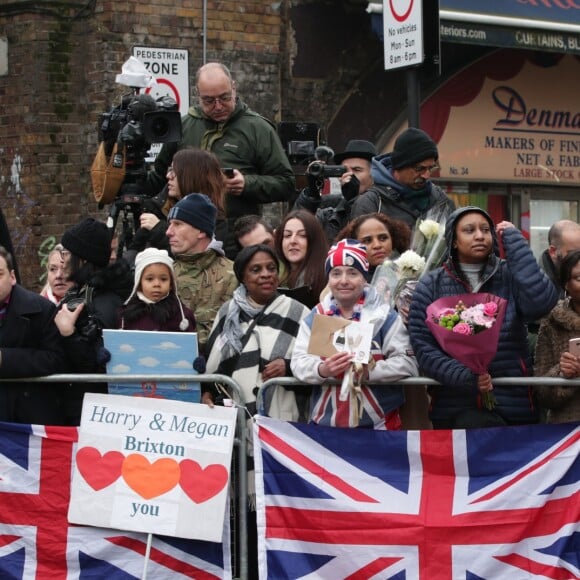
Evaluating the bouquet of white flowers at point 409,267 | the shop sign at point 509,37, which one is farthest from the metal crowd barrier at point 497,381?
the shop sign at point 509,37

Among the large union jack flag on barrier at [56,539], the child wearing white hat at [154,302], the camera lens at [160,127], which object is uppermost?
the camera lens at [160,127]

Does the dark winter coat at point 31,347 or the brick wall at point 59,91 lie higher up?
the brick wall at point 59,91

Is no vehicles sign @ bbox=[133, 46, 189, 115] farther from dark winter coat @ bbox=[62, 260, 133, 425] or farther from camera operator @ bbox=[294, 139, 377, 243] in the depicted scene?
dark winter coat @ bbox=[62, 260, 133, 425]

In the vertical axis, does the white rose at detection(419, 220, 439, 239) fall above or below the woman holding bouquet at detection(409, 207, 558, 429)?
above

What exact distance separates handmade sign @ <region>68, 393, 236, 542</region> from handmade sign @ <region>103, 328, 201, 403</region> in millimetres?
120

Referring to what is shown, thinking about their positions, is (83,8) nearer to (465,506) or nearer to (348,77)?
(348,77)

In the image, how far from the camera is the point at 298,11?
13.2 meters

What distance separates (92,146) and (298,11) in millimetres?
2630

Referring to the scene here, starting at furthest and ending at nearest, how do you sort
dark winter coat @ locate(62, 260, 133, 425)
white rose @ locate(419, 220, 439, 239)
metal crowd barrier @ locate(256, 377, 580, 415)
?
white rose @ locate(419, 220, 439, 239), dark winter coat @ locate(62, 260, 133, 425), metal crowd barrier @ locate(256, 377, 580, 415)

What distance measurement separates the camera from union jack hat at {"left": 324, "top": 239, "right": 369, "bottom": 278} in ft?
20.9

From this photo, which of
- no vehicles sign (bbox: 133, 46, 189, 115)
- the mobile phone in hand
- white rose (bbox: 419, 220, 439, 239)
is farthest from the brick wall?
the mobile phone in hand

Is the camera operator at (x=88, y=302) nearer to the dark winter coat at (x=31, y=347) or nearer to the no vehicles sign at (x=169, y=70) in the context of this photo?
the dark winter coat at (x=31, y=347)

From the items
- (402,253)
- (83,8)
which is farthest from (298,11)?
(402,253)

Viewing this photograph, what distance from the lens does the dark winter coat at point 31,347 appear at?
6438 mm
